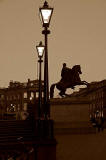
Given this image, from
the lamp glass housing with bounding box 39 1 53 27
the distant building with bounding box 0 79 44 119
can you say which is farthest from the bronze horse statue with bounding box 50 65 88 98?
the distant building with bounding box 0 79 44 119

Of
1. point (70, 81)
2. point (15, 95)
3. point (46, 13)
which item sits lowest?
point (70, 81)

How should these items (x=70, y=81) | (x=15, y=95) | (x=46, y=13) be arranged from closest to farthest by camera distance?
(x=46, y=13) < (x=70, y=81) < (x=15, y=95)

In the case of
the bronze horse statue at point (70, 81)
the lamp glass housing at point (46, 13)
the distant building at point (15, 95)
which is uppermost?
the distant building at point (15, 95)

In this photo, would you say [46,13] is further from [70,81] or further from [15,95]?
[15,95]

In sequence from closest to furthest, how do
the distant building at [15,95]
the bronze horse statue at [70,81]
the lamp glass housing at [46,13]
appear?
the lamp glass housing at [46,13] → the bronze horse statue at [70,81] → the distant building at [15,95]

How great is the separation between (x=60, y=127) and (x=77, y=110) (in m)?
1.36

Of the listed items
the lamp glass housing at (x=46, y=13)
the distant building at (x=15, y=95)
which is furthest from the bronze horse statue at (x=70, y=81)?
the distant building at (x=15, y=95)

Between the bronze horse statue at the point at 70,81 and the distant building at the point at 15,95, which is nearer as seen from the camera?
the bronze horse statue at the point at 70,81

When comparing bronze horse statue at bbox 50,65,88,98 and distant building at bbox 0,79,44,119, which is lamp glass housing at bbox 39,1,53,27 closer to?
bronze horse statue at bbox 50,65,88,98

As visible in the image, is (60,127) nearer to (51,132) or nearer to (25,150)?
(51,132)

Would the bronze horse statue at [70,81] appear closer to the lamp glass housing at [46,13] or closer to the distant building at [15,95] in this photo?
the lamp glass housing at [46,13]

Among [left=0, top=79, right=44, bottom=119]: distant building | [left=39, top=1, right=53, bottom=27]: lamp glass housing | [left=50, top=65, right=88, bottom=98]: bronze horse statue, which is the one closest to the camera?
[left=39, top=1, right=53, bottom=27]: lamp glass housing

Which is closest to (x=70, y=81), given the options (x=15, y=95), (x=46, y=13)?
(x=46, y=13)

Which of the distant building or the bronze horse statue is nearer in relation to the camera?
the bronze horse statue
